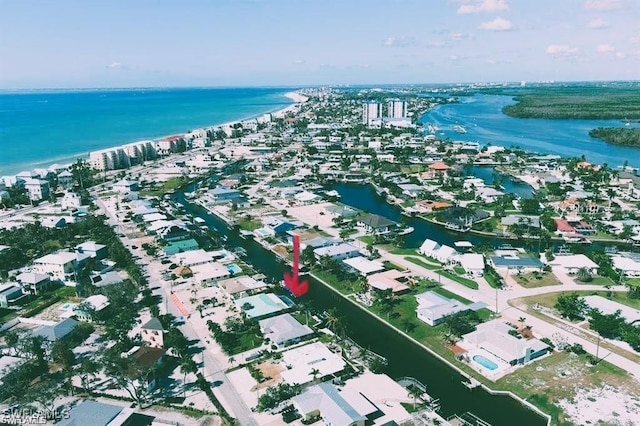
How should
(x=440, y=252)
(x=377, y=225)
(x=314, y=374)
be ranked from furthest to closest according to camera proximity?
(x=377, y=225), (x=440, y=252), (x=314, y=374)

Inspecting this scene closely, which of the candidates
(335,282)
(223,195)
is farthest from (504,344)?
(223,195)

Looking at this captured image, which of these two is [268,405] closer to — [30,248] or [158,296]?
[158,296]

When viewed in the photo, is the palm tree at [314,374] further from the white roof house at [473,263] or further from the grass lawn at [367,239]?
the grass lawn at [367,239]

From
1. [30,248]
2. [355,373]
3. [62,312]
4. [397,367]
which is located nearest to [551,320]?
[397,367]

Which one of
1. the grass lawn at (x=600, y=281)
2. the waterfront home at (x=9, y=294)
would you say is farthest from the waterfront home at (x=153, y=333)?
the grass lawn at (x=600, y=281)

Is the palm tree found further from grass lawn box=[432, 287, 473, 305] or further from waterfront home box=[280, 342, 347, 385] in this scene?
grass lawn box=[432, 287, 473, 305]

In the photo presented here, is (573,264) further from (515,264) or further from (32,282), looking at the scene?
(32,282)

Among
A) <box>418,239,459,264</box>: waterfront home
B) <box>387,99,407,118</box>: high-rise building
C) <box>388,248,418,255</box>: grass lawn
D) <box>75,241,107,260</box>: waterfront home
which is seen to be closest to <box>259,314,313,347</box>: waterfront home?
<box>388,248,418,255</box>: grass lawn
